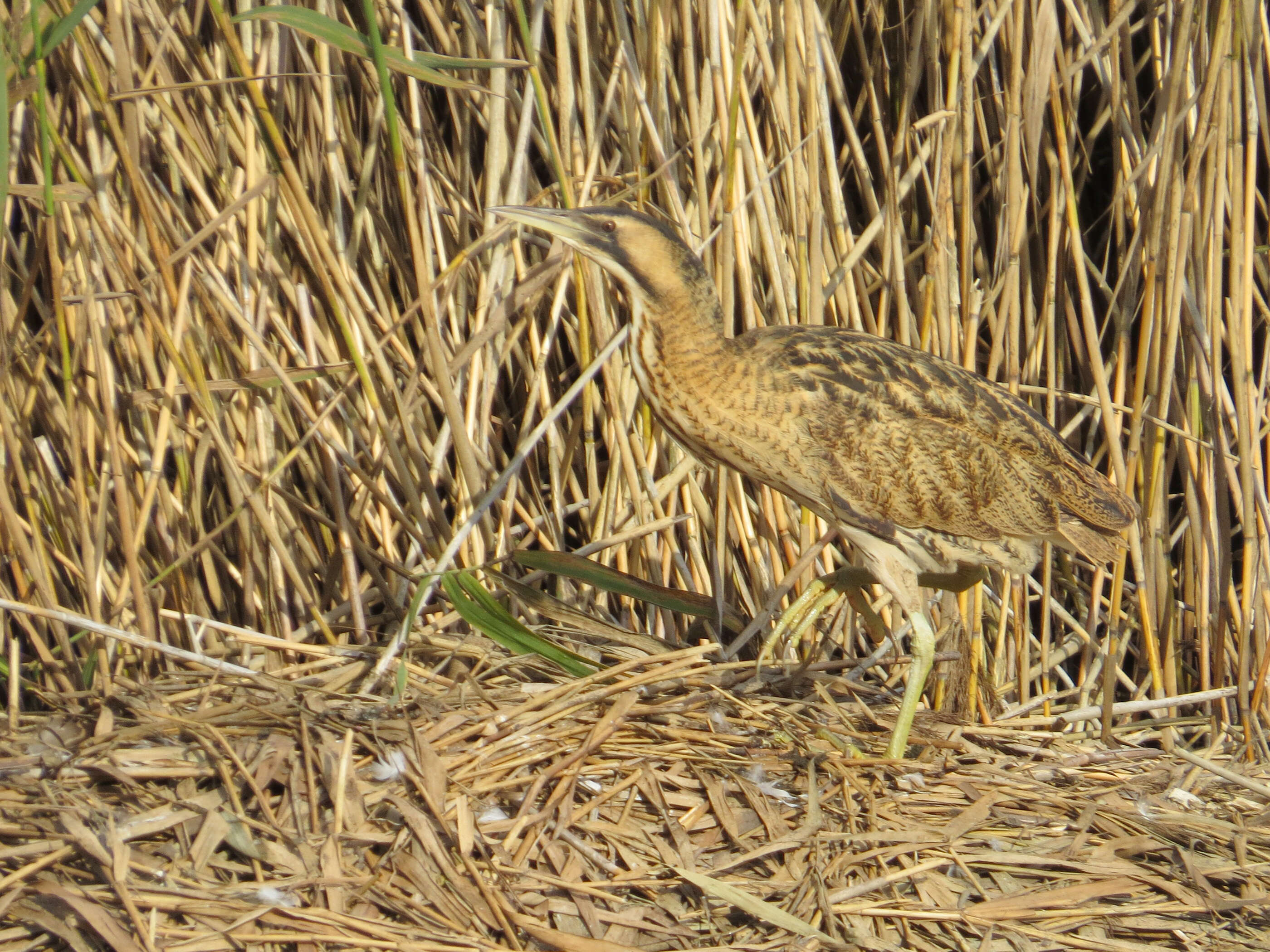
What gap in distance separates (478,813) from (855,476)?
2.61 ft

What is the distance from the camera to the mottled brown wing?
1929 millimetres

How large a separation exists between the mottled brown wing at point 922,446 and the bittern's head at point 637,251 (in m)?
0.15

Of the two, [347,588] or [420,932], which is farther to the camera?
[347,588]

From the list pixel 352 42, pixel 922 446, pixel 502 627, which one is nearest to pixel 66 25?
pixel 352 42

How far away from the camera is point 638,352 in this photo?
198 centimetres

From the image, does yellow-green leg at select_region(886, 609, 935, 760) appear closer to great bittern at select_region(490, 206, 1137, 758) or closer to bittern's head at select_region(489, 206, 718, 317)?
great bittern at select_region(490, 206, 1137, 758)

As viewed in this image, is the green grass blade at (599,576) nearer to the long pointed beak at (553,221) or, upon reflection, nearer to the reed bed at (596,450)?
the reed bed at (596,450)

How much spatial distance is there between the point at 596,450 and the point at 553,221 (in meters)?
0.59

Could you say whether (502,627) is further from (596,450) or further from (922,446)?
(922,446)

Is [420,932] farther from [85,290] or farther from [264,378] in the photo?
[85,290]

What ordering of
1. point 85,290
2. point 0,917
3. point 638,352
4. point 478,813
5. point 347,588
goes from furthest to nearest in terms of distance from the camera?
point 347,588 < point 638,352 < point 85,290 < point 478,813 < point 0,917

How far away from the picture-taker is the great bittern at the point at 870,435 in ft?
6.29

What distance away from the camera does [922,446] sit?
197 centimetres

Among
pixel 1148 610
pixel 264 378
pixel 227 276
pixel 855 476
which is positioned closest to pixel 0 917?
pixel 264 378
